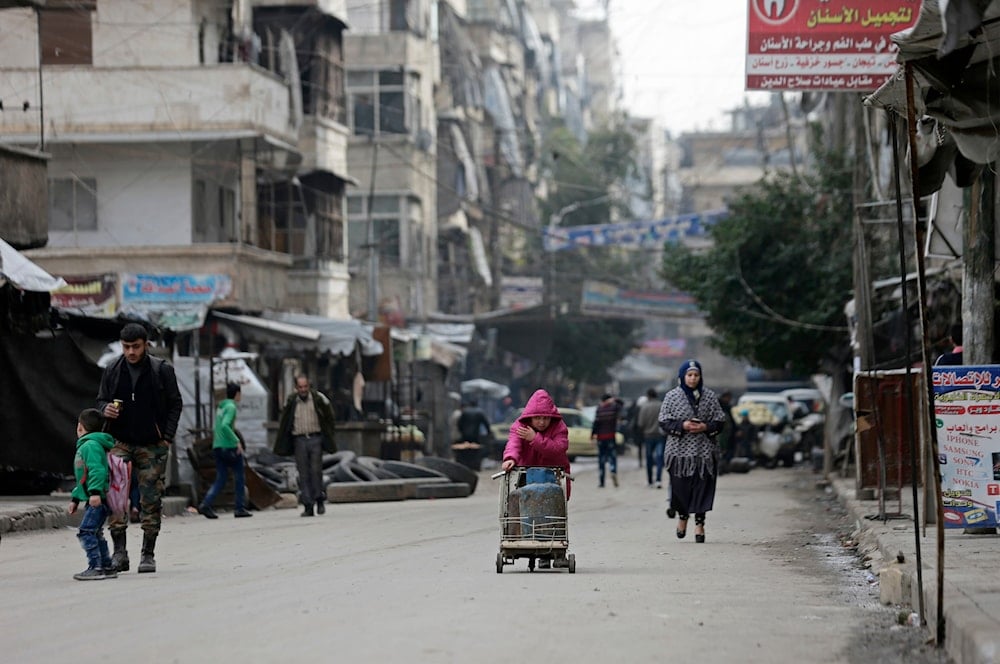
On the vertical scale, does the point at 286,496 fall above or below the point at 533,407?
below

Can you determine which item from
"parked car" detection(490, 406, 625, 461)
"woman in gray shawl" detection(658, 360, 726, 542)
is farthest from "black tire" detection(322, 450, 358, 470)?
"parked car" detection(490, 406, 625, 461)

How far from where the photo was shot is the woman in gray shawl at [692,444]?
14930mm

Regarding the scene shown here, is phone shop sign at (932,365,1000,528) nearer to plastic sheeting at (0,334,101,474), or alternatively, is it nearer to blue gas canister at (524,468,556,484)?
blue gas canister at (524,468,556,484)

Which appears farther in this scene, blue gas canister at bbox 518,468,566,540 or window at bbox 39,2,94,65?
window at bbox 39,2,94,65

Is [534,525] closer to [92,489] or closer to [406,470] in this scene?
[92,489]

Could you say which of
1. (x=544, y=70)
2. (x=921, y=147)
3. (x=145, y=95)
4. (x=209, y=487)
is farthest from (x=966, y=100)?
(x=544, y=70)

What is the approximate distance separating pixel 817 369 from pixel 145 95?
49.0ft

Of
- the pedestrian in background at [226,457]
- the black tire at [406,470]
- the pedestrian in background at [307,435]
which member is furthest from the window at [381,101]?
the pedestrian in background at [226,457]

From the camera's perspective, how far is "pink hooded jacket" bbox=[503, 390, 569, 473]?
12.0 m

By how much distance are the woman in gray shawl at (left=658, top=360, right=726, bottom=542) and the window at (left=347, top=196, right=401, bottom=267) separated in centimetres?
3514

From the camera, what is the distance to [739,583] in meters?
11.0

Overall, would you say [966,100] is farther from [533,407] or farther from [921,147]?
[533,407]

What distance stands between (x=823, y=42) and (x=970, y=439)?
5.11m

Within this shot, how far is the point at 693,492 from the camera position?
49.0 feet
